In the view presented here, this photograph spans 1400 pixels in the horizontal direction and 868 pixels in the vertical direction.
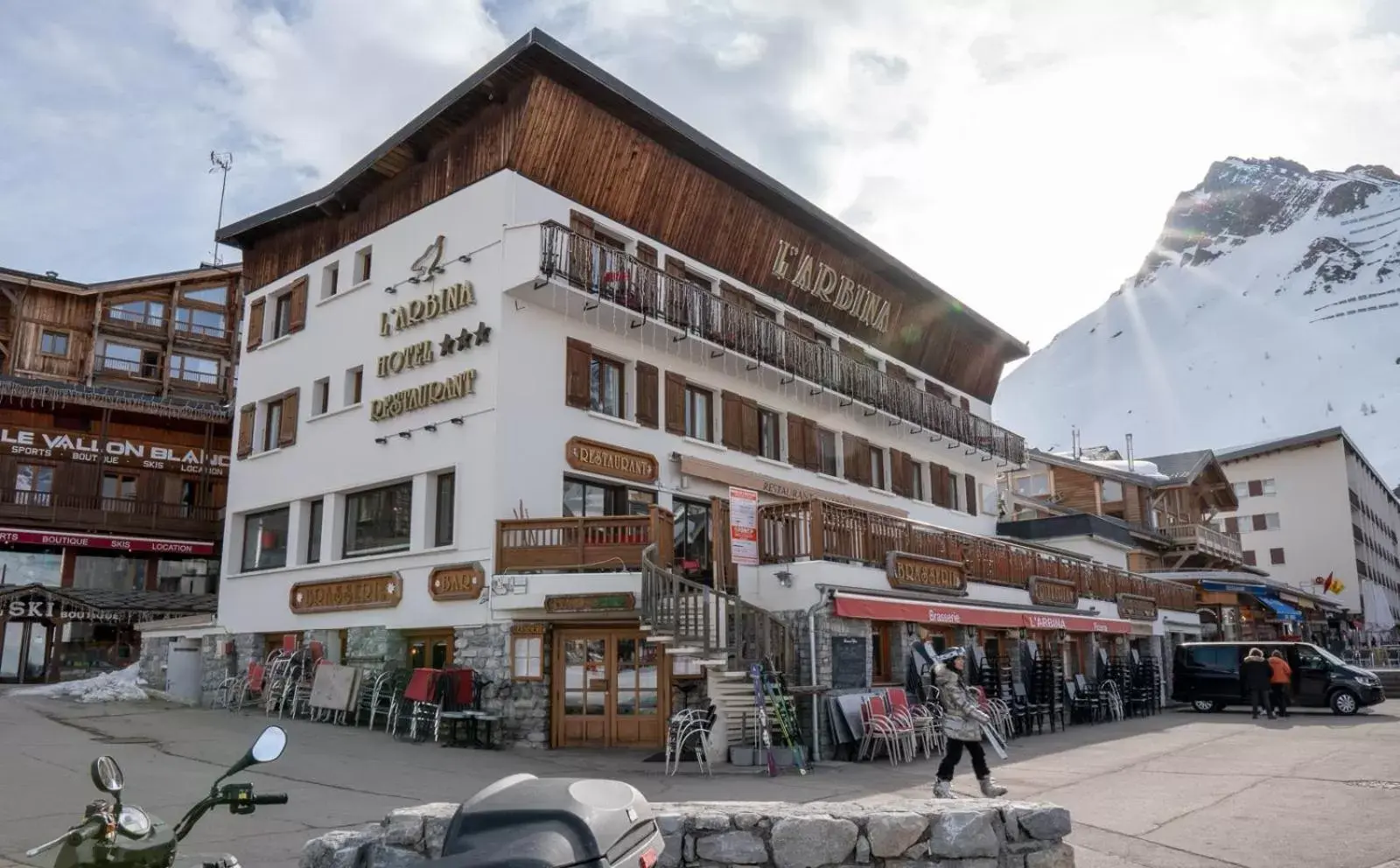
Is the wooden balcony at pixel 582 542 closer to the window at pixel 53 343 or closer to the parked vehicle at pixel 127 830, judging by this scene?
the parked vehicle at pixel 127 830

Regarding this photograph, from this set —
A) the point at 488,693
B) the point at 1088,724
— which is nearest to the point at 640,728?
the point at 488,693

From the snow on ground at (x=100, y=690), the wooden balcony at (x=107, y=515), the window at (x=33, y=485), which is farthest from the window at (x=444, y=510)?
the window at (x=33, y=485)

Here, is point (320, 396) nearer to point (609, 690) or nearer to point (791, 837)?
point (609, 690)

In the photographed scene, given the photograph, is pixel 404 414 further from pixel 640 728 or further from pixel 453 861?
pixel 453 861

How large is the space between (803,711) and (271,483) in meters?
14.6

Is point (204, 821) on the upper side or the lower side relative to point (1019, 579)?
lower

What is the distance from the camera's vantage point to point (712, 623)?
15.6 metres

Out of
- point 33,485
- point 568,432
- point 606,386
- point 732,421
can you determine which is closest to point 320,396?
point 606,386

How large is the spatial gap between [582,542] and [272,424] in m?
11.5

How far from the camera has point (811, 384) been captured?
26094 millimetres

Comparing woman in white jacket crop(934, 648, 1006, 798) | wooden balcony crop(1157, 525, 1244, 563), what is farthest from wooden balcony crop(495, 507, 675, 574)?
wooden balcony crop(1157, 525, 1244, 563)

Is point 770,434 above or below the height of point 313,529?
above

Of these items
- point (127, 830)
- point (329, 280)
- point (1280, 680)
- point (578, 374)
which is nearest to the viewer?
point (127, 830)

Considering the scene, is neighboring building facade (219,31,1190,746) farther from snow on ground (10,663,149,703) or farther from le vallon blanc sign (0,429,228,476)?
le vallon blanc sign (0,429,228,476)
